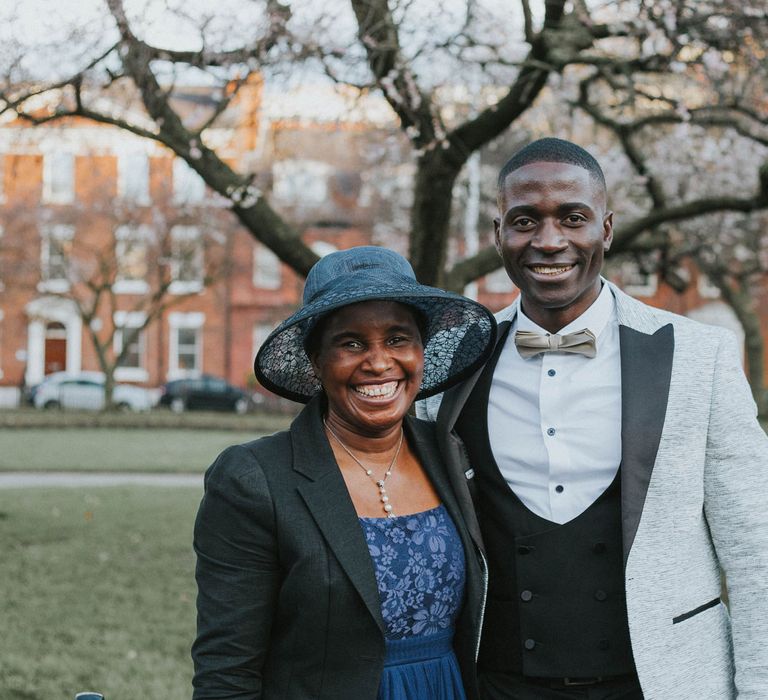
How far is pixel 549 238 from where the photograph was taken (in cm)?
275

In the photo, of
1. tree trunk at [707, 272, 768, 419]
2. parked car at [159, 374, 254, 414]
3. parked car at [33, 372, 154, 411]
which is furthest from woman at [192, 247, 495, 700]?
parked car at [33, 372, 154, 411]

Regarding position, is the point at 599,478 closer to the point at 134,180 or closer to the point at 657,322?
the point at 657,322

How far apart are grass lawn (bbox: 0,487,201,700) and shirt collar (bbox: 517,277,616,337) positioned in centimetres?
351

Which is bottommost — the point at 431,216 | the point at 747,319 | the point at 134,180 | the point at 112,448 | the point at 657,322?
the point at 112,448

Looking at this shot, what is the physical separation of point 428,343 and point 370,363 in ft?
1.35

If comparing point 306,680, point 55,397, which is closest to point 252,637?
point 306,680

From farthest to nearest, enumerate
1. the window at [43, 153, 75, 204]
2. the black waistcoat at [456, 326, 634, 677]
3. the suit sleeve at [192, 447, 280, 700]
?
the window at [43, 153, 75, 204]
the black waistcoat at [456, 326, 634, 677]
the suit sleeve at [192, 447, 280, 700]

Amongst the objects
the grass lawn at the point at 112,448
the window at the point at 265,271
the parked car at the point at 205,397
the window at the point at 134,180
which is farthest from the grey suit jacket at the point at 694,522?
the window at the point at 265,271

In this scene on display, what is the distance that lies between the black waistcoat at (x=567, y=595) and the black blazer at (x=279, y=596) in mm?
458

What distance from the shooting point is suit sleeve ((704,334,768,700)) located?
97.9 inches

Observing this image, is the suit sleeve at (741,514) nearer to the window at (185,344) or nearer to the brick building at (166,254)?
the brick building at (166,254)

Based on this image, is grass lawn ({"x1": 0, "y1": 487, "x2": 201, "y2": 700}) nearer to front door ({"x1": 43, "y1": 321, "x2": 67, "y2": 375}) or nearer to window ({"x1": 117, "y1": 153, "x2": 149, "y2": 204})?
window ({"x1": 117, "y1": 153, "x2": 149, "y2": 204})

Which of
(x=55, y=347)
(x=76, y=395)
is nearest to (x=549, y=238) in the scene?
(x=76, y=395)

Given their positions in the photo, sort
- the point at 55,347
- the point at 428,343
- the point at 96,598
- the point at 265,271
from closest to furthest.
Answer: the point at 428,343 < the point at 96,598 < the point at 265,271 < the point at 55,347
